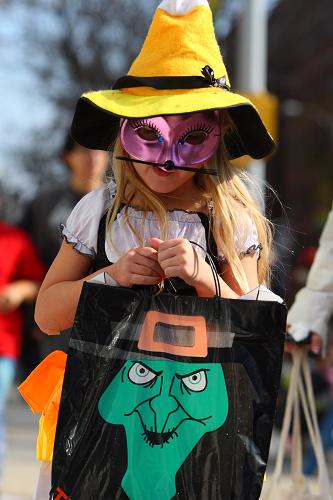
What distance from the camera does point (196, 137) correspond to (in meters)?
2.88

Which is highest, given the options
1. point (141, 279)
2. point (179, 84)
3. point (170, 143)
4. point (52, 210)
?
point (179, 84)

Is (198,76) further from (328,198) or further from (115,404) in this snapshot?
(328,198)

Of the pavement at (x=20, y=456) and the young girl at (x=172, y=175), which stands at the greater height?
the young girl at (x=172, y=175)

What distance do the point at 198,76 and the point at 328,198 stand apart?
15.2 meters

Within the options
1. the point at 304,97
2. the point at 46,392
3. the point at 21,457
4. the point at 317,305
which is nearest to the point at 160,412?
the point at 46,392

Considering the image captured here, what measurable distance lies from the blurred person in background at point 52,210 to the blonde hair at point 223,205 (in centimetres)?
248

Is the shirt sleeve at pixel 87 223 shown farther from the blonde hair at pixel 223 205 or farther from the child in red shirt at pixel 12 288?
the child in red shirt at pixel 12 288

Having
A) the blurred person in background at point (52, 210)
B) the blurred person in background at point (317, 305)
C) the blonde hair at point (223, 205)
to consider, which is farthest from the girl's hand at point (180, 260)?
the blurred person in background at point (52, 210)

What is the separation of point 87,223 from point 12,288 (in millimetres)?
2844

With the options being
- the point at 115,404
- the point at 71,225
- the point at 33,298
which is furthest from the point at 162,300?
the point at 33,298

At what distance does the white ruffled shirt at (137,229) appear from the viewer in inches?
113

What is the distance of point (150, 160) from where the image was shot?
2.84 m

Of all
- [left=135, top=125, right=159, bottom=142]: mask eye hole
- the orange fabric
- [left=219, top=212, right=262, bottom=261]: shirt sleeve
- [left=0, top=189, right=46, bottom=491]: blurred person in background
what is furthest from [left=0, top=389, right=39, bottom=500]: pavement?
[left=135, top=125, right=159, bottom=142]: mask eye hole

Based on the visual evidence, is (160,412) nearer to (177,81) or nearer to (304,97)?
(177,81)
